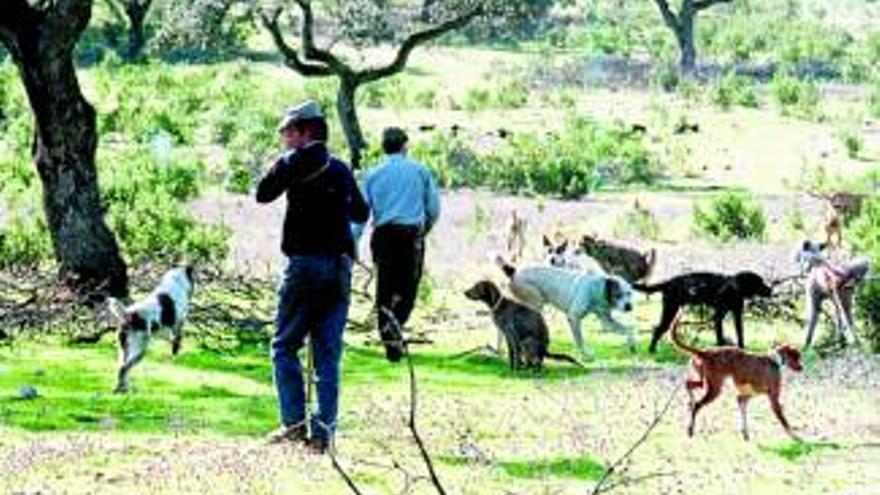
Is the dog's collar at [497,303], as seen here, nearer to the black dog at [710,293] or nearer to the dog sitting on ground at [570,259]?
the dog sitting on ground at [570,259]

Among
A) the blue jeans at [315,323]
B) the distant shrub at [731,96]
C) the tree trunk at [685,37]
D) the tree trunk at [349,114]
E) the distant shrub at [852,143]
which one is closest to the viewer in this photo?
the blue jeans at [315,323]

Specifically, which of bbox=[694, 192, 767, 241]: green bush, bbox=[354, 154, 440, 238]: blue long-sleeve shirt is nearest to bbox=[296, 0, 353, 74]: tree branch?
bbox=[694, 192, 767, 241]: green bush

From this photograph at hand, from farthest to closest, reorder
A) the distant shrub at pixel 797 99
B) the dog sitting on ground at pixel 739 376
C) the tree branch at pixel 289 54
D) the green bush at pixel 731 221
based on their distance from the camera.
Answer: the distant shrub at pixel 797 99, the tree branch at pixel 289 54, the green bush at pixel 731 221, the dog sitting on ground at pixel 739 376

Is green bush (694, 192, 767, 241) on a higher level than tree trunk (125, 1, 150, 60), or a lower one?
lower

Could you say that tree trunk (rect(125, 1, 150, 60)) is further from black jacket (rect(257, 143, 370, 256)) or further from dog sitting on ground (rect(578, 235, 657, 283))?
black jacket (rect(257, 143, 370, 256))

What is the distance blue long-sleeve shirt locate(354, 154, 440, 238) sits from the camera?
1534 cm

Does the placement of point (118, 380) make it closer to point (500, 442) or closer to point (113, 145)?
point (500, 442)

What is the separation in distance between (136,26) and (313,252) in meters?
44.8

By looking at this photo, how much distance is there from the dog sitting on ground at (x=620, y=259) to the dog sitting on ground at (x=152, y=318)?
194 inches

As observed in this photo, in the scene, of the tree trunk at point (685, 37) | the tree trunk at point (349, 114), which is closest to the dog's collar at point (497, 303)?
the tree trunk at point (349, 114)

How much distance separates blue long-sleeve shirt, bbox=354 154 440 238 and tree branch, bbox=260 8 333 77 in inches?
668

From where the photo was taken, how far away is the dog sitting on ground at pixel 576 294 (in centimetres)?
1622

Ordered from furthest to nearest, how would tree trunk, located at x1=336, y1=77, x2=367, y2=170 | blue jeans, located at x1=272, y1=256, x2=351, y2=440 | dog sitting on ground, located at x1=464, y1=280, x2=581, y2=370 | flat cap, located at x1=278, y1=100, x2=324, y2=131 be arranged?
tree trunk, located at x1=336, y1=77, x2=367, y2=170
dog sitting on ground, located at x1=464, y1=280, x2=581, y2=370
blue jeans, located at x1=272, y1=256, x2=351, y2=440
flat cap, located at x1=278, y1=100, x2=324, y2=131

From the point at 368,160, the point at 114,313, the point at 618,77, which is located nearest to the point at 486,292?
the point at 114,313
